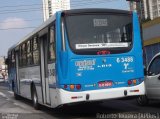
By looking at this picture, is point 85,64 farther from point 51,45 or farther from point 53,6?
point 53,6

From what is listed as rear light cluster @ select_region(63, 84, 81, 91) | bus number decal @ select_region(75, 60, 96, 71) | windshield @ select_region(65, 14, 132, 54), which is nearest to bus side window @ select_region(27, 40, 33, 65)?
windshield @ select_region(65, 14, 132, 54)

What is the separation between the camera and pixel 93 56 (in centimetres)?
1080

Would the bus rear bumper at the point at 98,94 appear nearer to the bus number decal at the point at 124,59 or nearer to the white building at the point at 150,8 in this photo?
the bus number decal at the point at 124,59

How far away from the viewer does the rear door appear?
12.2m

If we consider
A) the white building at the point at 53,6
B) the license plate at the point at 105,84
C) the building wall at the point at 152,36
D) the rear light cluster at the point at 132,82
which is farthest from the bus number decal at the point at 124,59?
the white building at the point at 53,6

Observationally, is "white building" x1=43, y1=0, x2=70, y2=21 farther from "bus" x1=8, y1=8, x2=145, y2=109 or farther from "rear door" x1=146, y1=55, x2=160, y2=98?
"bus" x1=8, y1=8, x2=145, y2=109

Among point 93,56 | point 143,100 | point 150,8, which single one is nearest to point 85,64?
point 93,56

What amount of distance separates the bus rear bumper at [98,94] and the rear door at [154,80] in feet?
3.99

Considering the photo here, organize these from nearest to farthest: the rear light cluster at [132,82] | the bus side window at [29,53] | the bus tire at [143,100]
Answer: the rear light cluster at [132,82] < the bus tire at [143,100] < the bus side window at [29,53]

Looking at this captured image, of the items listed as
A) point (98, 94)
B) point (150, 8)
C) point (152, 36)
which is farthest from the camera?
point (150, 8)

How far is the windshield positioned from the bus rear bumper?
110 centimetres

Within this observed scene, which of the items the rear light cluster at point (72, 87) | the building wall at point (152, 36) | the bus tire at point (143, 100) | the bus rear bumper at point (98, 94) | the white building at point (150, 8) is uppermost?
the white building at point (150, 8)

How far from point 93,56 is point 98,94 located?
1051mm

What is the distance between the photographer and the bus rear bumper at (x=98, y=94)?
34.2 feet
